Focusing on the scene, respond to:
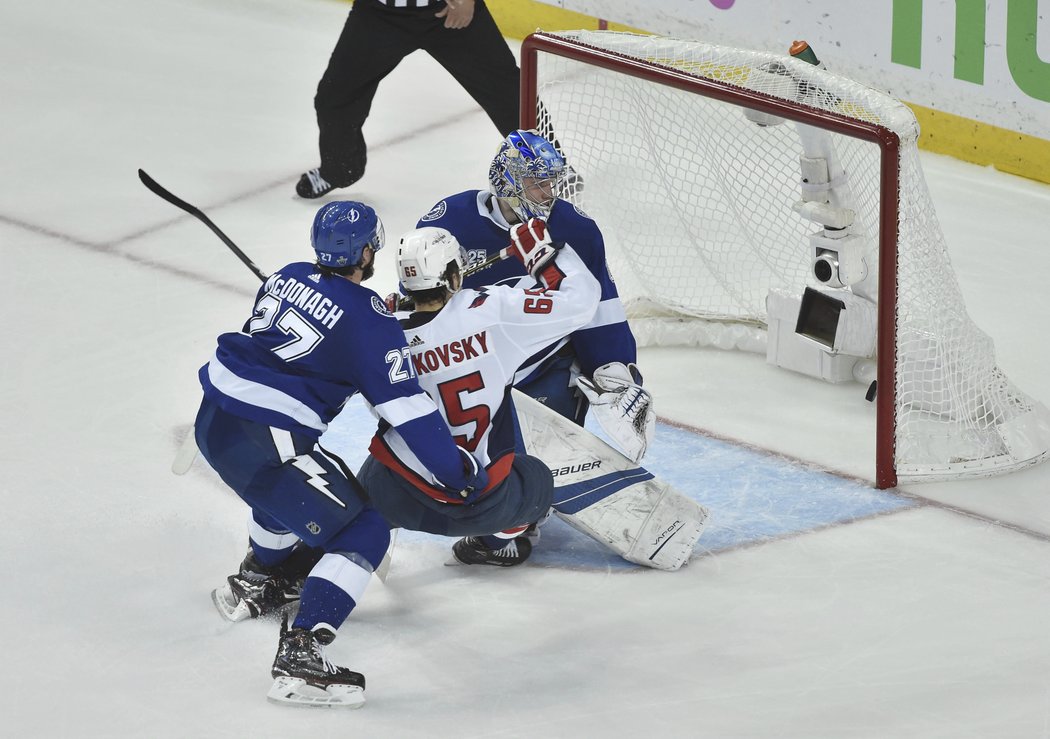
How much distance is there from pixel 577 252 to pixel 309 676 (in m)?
1.16

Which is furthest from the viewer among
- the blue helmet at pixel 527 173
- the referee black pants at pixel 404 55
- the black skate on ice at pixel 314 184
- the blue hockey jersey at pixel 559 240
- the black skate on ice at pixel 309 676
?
the black skate on ice at pixel 314 184

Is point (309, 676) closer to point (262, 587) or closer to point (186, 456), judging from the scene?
point (262, 587)

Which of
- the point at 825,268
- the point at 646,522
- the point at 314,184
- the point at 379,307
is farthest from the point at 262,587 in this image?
the point at 314,184

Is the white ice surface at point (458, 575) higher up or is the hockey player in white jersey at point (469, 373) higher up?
the hockey player in white jersey at point (469, 373)

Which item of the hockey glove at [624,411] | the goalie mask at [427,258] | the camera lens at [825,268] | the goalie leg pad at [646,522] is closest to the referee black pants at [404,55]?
the camera lens at [825,268]

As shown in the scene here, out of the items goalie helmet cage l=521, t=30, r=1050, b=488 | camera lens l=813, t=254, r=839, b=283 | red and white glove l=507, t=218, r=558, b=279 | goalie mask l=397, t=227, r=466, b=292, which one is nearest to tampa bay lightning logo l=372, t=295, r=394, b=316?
goalie mask l=397, t=227, r=466, b=292

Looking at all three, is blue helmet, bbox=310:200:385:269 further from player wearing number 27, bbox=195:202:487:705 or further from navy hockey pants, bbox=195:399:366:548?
navy hockey pants, bbox=195:399:366:548

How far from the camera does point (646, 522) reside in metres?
3.69

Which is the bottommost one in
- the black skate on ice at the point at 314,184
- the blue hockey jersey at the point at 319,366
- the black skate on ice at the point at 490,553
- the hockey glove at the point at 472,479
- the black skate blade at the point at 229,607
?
the black skate blade at the point at 229,607

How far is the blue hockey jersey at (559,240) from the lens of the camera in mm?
3787

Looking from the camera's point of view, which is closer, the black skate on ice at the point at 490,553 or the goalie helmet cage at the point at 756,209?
the black skate on ice at the point at 490,553

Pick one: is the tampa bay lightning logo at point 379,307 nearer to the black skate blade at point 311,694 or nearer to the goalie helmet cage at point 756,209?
the black skate blade at point 311,694

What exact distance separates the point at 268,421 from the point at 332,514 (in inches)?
8.1

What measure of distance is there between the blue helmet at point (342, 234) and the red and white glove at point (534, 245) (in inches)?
15.6
